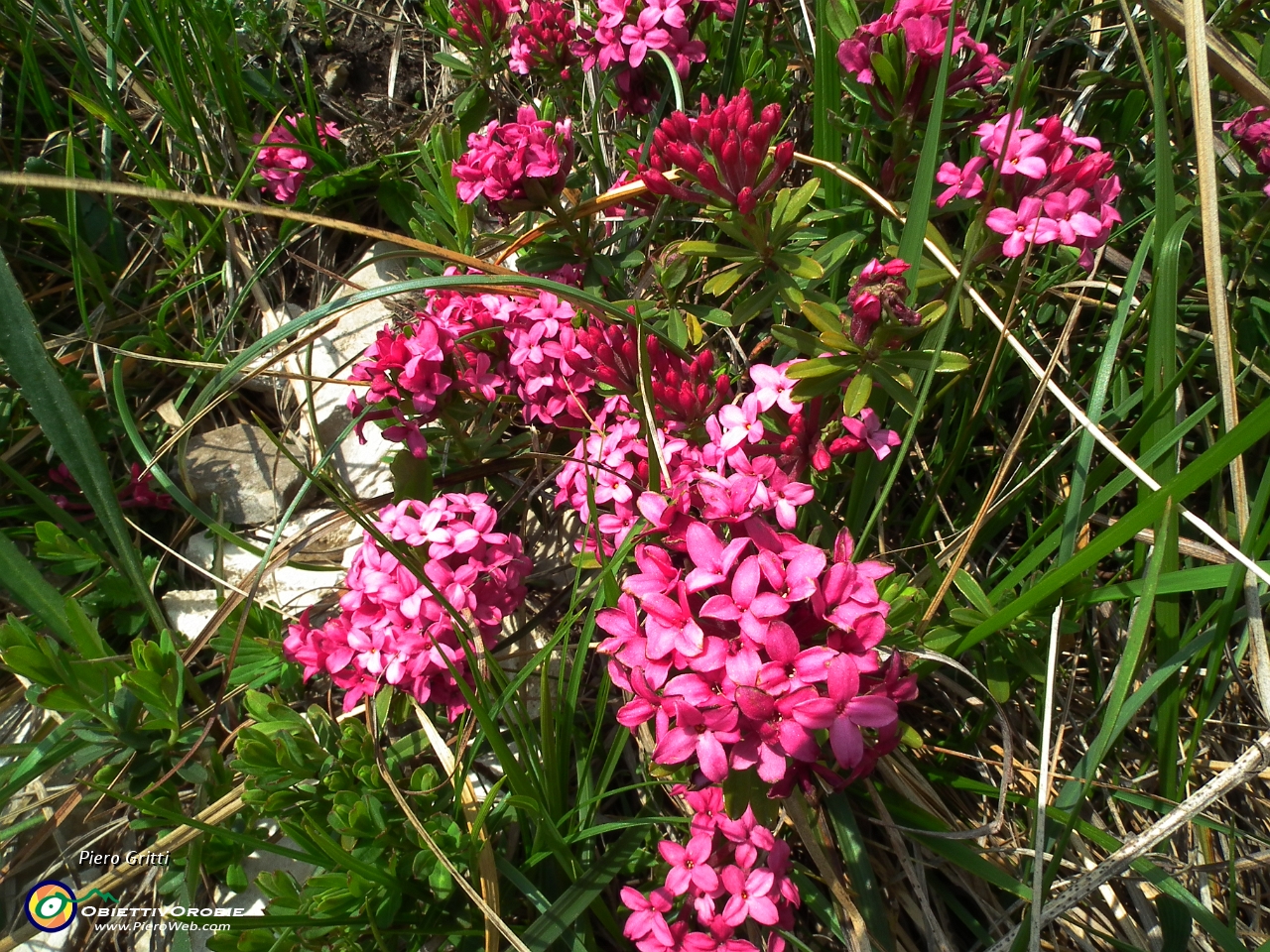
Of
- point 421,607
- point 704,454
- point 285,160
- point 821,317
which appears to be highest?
point 285,160

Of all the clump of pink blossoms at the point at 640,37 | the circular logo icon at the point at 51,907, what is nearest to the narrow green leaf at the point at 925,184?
the clump of pink blossoms at the point at 640,37

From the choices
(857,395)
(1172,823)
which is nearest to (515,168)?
(857,395)

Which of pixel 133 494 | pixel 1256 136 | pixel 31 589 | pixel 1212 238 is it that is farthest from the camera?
pixel 133 494

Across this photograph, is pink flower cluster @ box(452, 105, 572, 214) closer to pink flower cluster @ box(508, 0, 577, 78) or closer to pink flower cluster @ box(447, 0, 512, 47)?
pink flower cluster @ box(508, 0, 577, 78)

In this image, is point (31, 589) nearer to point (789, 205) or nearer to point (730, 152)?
point (730, 152)

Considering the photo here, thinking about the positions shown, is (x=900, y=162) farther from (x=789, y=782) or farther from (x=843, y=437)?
(x=789, y=782)

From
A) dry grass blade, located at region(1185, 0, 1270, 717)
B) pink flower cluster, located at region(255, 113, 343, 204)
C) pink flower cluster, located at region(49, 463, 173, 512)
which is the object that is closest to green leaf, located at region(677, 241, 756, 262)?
dry grass blade, located at region(1185, 0, 1270, 717)

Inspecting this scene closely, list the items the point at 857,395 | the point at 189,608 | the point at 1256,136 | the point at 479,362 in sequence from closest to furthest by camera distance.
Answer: the point at 857,395 < the point at 1256,136 < the point at 479,362 < the point at 189,608
